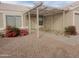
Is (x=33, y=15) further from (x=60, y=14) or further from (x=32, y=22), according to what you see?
(x=60, y=14)

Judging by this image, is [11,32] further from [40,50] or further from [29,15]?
[40,50]

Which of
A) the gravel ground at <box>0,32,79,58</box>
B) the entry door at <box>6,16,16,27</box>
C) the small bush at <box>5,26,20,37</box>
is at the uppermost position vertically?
the entry door at <box>6,16,16,27</box>

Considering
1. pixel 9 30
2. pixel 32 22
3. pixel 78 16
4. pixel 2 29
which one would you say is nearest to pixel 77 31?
pixel 78 16

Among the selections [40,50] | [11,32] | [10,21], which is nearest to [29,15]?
[10,21]

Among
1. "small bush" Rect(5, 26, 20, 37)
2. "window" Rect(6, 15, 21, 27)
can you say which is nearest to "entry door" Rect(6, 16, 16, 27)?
"window" Rect(6, 15, 21, 27)

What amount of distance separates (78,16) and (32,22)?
6.19 meters

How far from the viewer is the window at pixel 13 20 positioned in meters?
14.4

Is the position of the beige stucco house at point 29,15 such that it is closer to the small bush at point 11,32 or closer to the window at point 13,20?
the window at point 13,20

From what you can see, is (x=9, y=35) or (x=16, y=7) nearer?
(x=9, y=35)

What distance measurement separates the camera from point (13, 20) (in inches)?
579

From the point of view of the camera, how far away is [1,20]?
45.8ft

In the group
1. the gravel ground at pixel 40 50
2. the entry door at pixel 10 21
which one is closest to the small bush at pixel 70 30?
the gravel ground at pixel 40 50

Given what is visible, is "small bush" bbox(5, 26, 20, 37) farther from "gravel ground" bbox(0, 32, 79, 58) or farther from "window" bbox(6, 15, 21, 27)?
"gravel ground" bbox(0, 32, 79, 58)

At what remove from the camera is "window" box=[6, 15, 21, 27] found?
14.4 metres
